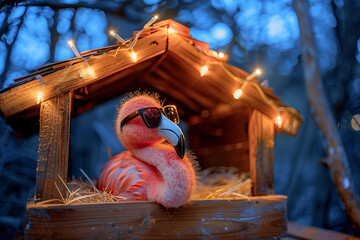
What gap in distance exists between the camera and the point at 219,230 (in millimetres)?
1018

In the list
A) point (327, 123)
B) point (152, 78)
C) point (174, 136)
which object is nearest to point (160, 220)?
point (174, 136)

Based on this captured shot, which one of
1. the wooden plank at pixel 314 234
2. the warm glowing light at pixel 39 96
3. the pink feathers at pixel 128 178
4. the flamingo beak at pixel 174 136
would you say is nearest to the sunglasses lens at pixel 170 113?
the flamingo beak at pixel 174 136

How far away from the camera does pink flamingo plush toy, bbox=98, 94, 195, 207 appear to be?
0.90m

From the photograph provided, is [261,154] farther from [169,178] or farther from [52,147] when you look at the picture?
[52,147]

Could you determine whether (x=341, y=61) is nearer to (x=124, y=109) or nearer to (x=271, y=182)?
(x=271, y=182)

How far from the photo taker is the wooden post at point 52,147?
0.88m

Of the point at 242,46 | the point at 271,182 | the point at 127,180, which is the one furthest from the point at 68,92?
the point at 242,46

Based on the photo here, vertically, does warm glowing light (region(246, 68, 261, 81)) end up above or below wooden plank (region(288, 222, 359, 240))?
above

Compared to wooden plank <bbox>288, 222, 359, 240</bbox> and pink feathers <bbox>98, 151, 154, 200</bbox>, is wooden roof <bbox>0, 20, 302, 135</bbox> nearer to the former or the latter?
pink feathers <bbox>98, 151, 154, 200</bbox>

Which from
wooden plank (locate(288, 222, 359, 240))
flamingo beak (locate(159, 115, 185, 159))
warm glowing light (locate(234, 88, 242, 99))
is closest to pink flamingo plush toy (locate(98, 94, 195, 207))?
flamingo beak (locate(159, 115, 185, 159))

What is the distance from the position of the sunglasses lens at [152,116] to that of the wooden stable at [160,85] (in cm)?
19

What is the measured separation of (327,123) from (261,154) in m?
0.85

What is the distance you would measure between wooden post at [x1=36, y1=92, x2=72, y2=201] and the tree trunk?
1584 millimetres

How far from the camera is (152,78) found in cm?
139
